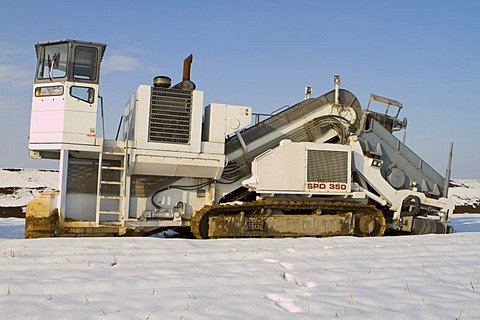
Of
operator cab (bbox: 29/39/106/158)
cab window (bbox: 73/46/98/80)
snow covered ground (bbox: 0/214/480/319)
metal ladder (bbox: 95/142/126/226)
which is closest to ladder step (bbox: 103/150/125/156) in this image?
metal ladder (bbox: 95/142/126/226)

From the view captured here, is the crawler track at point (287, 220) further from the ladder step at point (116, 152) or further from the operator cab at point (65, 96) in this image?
the operator cab at point (65, 96)

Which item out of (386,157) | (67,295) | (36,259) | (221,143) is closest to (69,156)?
(221,143)

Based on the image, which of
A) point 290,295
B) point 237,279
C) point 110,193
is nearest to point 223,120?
point 110,193

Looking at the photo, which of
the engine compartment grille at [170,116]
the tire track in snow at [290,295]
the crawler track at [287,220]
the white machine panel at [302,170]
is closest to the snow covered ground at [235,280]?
the tire track in snow at [290,295]

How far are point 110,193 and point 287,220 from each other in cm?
380

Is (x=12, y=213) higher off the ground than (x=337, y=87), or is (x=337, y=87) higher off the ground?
(x=337, y=87)

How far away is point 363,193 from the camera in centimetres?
1162

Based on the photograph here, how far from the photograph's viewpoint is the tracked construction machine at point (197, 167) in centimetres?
998

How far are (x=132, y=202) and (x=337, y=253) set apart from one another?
182 inches

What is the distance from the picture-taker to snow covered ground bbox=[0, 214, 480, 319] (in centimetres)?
483

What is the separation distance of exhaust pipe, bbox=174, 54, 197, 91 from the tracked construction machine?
0.9 inches

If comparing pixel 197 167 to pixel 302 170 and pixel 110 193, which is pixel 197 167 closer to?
pixel 110 193

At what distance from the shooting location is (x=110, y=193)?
10617mm

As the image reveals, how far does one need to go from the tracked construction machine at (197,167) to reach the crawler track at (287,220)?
0.02 m
